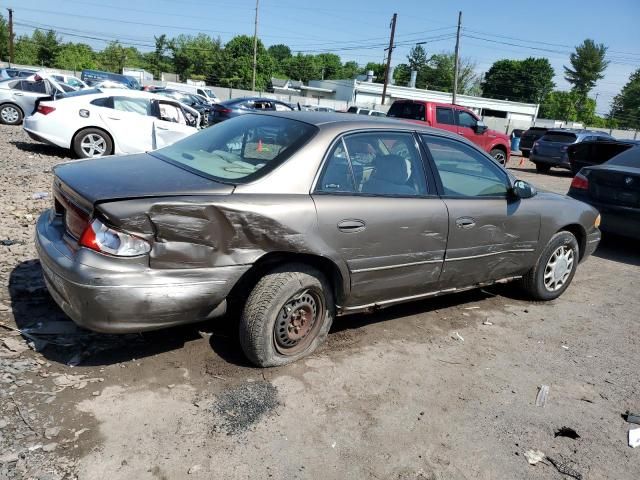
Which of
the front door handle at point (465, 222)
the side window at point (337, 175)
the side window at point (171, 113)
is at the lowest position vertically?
the front door handle at point (465, 222)

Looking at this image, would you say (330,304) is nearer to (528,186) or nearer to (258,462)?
(258,462)

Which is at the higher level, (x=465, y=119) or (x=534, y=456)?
(x=465, y=119)

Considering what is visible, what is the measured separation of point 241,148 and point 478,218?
6.45ft

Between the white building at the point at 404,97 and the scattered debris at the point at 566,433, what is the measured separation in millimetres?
52553

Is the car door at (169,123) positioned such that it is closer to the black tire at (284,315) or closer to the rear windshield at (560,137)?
the black tire at (284,315)

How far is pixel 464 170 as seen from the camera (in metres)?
4.28

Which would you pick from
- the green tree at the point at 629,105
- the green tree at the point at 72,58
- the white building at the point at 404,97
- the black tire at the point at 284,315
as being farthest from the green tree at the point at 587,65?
the black tire at the point at 284,315

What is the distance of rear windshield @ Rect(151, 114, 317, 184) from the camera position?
3281 millimetres

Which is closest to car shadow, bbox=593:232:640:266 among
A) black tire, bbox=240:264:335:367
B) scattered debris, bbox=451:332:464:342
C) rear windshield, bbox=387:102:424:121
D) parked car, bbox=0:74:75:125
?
scattered debris, bbox=451:332:464:342

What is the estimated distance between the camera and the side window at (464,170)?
4051 millimetres

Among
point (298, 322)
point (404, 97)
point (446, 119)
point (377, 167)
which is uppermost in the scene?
point (404, 97)

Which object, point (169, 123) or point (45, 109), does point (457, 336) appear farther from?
point (45, 109)

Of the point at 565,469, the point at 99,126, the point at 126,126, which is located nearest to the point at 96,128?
the point at 99,126

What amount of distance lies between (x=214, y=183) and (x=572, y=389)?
111 inches
